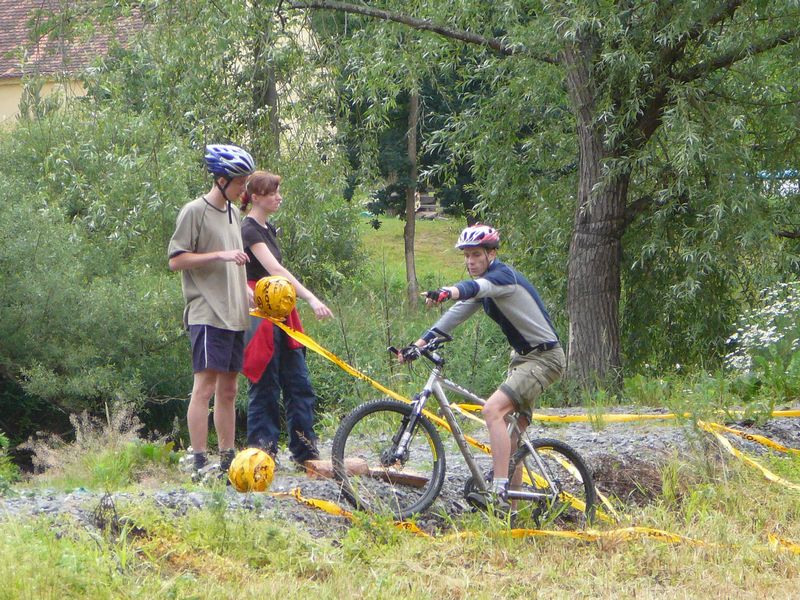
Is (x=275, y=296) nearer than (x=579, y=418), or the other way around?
(x=275, y=296)

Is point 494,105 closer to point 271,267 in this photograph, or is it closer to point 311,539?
point 271,267

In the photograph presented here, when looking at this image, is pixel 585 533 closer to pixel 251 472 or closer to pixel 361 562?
pixel 361 562

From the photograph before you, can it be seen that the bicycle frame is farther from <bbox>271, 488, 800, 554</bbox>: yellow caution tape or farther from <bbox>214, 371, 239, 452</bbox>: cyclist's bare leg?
<bbox>214, 371, 239, 452</bbox>: cyclist's bare leg

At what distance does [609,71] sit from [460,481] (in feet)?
19.4

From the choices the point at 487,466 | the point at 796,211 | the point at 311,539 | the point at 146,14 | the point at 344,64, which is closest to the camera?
the point at 311,539

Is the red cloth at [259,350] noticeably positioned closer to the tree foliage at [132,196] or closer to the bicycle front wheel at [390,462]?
the bicycle front wheel at [390,462]

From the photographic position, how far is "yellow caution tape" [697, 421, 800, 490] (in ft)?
26.9

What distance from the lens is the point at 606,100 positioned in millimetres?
12672

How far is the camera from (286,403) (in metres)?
7.73

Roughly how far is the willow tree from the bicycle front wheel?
218 inches

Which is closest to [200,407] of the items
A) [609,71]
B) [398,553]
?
[398,553]

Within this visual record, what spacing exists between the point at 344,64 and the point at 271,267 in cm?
560

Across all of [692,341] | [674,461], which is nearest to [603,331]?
[692,341]

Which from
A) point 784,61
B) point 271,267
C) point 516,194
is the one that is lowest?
point 271,267
